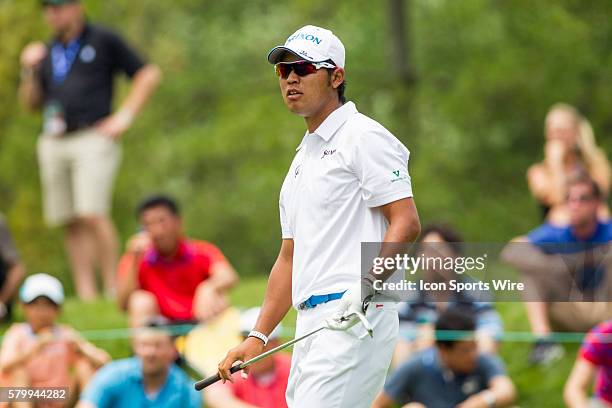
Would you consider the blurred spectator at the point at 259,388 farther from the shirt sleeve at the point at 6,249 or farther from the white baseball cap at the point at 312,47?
the white baseball cap at the point at 312,47

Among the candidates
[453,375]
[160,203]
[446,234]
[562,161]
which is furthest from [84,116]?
[453,375]

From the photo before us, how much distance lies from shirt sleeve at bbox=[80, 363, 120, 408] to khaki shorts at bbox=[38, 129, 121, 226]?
3.39m

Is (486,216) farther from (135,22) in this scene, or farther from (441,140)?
(135,22)

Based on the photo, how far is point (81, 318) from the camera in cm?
1234

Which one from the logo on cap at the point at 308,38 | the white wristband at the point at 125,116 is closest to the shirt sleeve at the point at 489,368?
the logo on cap at the point at 308,38

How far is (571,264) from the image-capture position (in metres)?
10.9

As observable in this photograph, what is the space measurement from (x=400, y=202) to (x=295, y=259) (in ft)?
1.89

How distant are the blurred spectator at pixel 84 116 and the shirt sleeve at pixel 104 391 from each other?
10.7ft

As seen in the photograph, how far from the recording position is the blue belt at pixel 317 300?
6.68 meters

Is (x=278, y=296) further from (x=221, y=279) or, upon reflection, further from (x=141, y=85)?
(x=141, y=85)

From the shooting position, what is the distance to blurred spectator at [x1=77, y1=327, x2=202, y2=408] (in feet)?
32.1

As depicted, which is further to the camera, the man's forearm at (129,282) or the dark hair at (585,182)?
the man's forearm at (129,282)

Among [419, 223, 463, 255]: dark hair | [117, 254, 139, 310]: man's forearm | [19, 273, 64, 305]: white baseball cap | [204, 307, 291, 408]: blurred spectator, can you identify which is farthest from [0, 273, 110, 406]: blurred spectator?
[419, 223, 463, 255]: dark hair

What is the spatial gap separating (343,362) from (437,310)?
4.05 m
